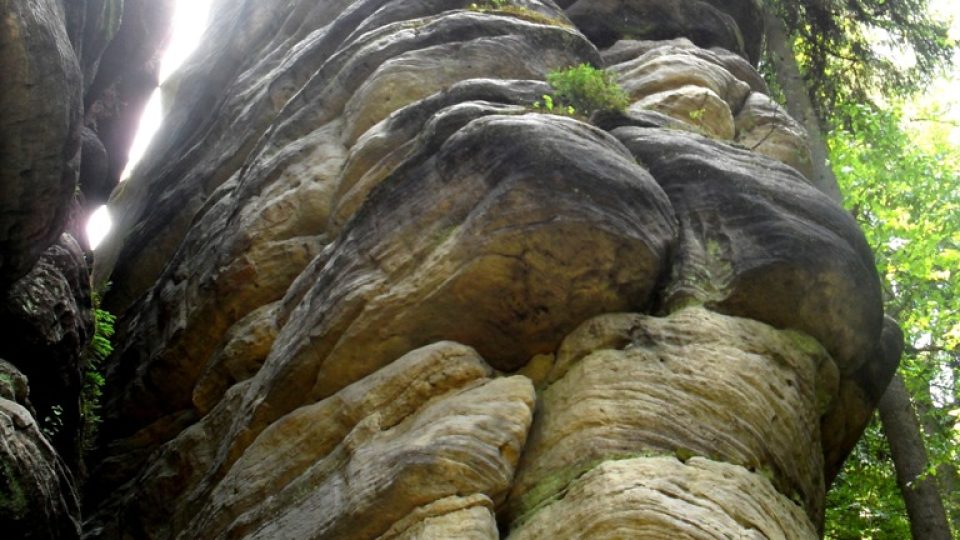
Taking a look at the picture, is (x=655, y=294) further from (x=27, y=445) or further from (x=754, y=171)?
(x=27, y=445)

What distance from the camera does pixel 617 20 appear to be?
16.2 metres

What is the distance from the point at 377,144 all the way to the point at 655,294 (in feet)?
14.1

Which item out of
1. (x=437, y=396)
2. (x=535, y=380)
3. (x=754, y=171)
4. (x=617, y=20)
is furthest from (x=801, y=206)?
(x=617, y=20)

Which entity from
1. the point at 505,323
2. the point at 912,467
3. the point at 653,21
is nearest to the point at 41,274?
the point at 505,323

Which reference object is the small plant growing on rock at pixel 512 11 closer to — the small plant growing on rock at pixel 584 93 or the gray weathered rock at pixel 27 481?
the small plant growing on rock at pixel 584 93

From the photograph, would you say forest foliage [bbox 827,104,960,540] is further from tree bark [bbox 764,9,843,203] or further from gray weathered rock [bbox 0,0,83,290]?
gray weathered rock [bbox 0,0,83,290]

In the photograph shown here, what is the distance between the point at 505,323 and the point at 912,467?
634 centimetres

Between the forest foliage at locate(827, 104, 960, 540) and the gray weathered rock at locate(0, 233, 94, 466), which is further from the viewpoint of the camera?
the forest foliage at locate(827, 104, 960, 540)

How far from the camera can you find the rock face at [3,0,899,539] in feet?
24.9

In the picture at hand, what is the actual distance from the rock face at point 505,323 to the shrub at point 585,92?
0.76ft

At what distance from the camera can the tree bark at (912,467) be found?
11.8 metres

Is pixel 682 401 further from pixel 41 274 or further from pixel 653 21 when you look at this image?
pixel 653 21

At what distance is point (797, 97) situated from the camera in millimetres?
15367

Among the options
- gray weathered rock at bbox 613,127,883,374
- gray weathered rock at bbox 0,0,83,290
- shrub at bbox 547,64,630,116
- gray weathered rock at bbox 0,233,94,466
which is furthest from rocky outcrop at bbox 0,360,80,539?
shrub at bbox 547,64,630,116
